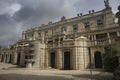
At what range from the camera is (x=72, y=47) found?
2834 cm

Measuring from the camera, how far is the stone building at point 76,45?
27469mm

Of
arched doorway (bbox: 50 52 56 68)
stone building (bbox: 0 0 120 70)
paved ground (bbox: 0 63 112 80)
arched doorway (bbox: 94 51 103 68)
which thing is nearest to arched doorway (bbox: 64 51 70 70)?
stone building (bbox: 0 0 120 70)

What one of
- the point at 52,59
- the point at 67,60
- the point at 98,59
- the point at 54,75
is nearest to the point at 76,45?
the point at 67,60

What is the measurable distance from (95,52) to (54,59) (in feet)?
28.1

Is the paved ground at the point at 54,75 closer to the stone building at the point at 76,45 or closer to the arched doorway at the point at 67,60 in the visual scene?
the stone building at the point at 76,45

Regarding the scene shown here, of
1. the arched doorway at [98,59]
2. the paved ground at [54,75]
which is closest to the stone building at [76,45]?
the arched doorway at [98,59]

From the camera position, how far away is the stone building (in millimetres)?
27469

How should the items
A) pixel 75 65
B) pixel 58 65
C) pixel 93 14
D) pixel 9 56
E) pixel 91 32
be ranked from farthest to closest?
pixel 9 56, pixel 93 14, pixel 91 32, pixel 58 65, pixel 75 65

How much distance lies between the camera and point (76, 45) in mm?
27781

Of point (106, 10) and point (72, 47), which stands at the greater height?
point (106, 10)

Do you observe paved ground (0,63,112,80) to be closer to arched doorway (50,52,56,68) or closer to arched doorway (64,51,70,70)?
arched doorway (64,51,70,70)

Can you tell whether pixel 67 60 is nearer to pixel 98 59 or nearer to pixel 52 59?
pixel 52 59

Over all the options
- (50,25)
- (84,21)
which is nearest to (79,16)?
(84,21)

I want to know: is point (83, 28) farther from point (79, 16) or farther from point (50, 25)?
point (50, 25)
